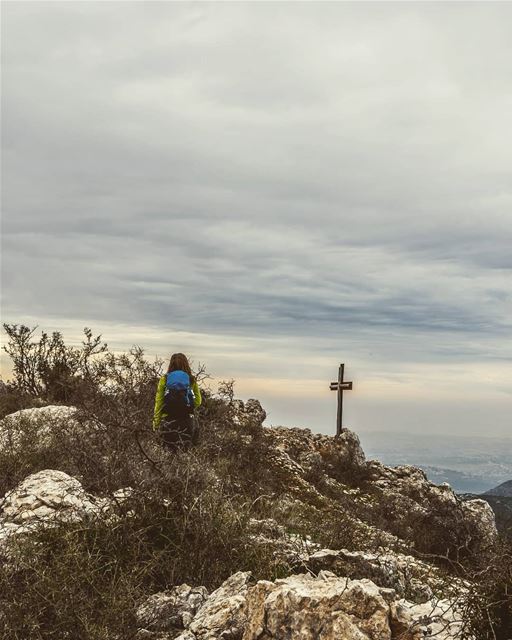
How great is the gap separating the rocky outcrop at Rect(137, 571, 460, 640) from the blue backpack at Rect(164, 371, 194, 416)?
21.1ft

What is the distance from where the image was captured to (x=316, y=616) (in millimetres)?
4164

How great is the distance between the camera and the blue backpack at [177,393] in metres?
11.2

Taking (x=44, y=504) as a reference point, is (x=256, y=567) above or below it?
below

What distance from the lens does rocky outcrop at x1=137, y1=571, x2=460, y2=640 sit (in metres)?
4.14

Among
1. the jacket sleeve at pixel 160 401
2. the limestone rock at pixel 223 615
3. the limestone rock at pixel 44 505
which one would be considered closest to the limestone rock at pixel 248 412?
the jacket sleeve at pixel 160 401

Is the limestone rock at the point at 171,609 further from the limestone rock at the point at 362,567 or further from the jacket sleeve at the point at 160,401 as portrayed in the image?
the jacket sleeve at the point at 160,401

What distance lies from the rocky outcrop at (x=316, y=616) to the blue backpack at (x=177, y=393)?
6.43 meters

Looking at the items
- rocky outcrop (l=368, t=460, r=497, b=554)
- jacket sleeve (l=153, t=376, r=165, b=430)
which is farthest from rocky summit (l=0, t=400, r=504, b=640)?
rocky outcrop (l=368, t=460, r=497, b=554)

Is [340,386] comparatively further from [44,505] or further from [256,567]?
[256,567]

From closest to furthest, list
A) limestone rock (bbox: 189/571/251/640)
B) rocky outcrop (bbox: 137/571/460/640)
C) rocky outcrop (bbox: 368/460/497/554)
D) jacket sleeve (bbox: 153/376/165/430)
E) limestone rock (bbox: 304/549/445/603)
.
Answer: rocky outcrop (bbox: 137/571/460/640)
limestone rock (bbox: 189/571/251/640)
limestone rock (bbox: 304/549/445/603)
jacket sleeve (bbox: 153/376/165/430)
rocky outcrop (bbox: 368/460/497/554)

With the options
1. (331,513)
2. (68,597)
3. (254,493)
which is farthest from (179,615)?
(331,513)

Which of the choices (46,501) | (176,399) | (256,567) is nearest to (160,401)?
(176,399)

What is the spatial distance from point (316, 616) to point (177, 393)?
7.29 meters

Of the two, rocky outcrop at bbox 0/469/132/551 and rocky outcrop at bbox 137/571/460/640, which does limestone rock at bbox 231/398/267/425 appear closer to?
rocky outcrop at bbox 0/469/132/551
